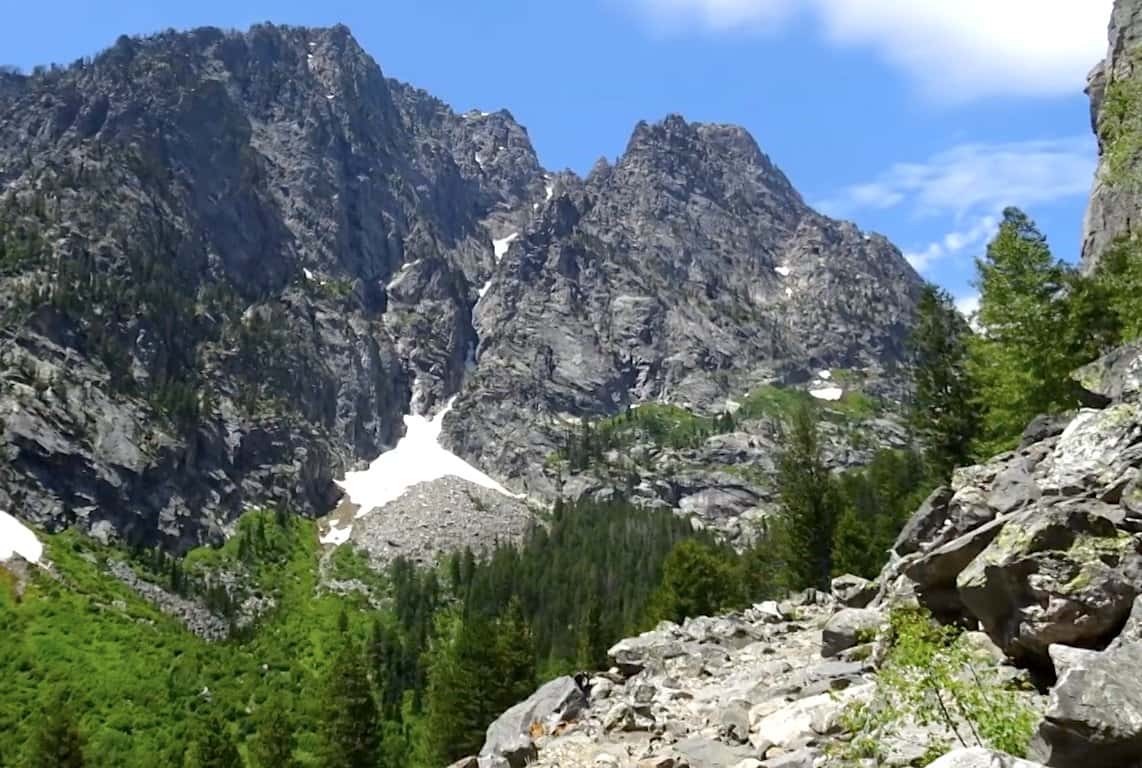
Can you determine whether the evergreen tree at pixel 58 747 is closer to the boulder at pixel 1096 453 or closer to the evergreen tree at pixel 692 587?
the evergreen tree at pixel 692 587

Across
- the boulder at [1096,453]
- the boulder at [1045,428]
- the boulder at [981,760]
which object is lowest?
the boulder at [981,760]

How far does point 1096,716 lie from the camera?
29.2 feet

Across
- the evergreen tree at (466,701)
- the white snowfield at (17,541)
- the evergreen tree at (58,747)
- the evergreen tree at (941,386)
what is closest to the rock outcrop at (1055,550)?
the evergreen tree at (941,386)

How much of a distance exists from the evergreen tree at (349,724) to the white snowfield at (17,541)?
94.4 meters

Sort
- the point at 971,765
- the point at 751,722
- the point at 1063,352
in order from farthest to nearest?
the point at 1063,352, the point at 751,722, the point at 971,765

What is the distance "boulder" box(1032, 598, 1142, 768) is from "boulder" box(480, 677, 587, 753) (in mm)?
13857

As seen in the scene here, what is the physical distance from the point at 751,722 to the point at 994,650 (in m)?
4.61

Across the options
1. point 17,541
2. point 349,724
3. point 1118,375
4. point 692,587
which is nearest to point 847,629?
point 1118,375

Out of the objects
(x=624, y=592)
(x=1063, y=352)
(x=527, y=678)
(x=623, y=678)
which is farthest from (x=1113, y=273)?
(x=624, y=592)

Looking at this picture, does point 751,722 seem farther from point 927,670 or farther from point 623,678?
point 623,678

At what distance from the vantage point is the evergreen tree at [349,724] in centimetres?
5747

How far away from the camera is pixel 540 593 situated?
492 feet

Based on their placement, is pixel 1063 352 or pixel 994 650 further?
pixel 1063 352

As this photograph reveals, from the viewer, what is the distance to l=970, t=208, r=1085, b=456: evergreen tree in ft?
127
